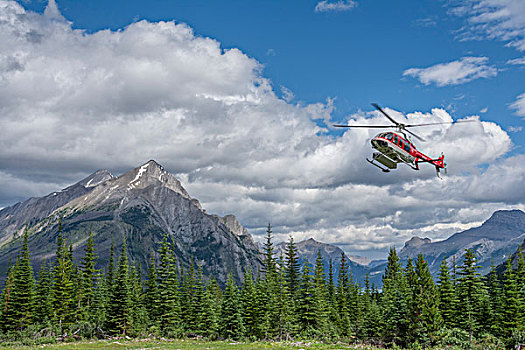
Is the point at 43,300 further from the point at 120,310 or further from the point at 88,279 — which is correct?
the point at 120,310

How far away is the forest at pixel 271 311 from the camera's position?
57.0 meters

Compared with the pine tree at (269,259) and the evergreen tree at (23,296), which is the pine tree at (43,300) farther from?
the pine tree at (269,259)

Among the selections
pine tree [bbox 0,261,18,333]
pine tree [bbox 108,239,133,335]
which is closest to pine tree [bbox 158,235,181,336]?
pine tree [bbox 108,239,133,335]

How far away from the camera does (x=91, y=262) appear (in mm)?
90812

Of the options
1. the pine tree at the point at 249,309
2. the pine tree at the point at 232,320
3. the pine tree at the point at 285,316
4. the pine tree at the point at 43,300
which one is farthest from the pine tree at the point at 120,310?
the pine tree at the point at 285,316

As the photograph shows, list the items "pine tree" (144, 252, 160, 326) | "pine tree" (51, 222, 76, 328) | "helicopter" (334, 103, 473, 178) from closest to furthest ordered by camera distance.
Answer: "helicopter" (334, 103, 473, 178), "pine tree" (51, 222, 76, 328), "pine tree" (144, 252, 160, 326)

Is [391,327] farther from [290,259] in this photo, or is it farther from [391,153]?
[290,259]

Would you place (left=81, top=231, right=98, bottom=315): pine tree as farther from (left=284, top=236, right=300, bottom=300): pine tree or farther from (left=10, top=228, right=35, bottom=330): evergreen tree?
(left=284, top=236, right=300, bottom=300): pine tree

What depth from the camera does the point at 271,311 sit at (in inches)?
2758

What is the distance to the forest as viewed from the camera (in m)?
57.0

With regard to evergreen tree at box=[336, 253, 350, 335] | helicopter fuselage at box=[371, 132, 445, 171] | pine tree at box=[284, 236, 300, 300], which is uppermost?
helicopter fuselage at box=[371, 132, 445, 171]

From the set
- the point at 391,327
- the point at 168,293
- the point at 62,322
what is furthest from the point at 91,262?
the point at 391,327

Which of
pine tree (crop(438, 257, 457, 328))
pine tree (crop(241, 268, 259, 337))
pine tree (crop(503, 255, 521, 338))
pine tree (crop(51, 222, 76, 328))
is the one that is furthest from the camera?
pine tree (crop(51, 222, 76, 328))

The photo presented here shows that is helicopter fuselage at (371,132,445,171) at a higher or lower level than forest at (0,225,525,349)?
higher
